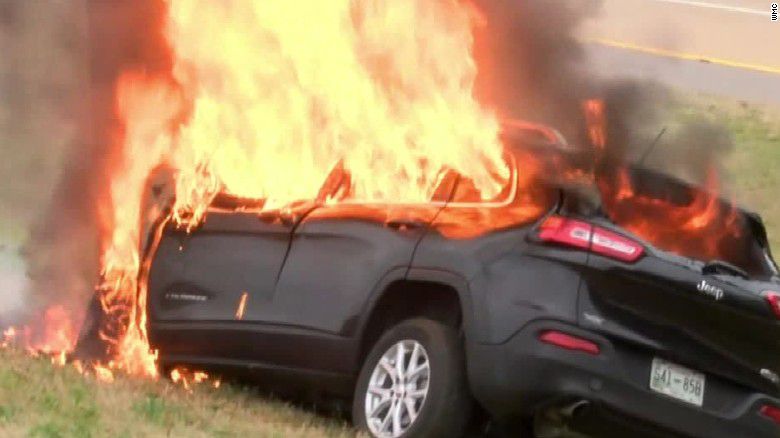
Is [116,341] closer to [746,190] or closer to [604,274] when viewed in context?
[604,274]

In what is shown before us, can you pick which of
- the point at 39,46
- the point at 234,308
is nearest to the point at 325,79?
the point at 234,308

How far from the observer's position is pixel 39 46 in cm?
1355

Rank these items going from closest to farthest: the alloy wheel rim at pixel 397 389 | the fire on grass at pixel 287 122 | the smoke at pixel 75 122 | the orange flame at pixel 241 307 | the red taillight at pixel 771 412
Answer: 1. the red taillight at pixel 771 412
2. the alloy wheel rim at pixel 397 389
3. the fire on grass at pixel 287 122
4. the orange flame at pixel 241 307
5. the smoke at pixel 75 122

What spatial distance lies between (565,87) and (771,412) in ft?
8.92

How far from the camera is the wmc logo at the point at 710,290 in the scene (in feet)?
25.8

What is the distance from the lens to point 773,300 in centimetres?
813

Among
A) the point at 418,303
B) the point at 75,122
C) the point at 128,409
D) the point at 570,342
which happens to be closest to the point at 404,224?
the point at 418,303

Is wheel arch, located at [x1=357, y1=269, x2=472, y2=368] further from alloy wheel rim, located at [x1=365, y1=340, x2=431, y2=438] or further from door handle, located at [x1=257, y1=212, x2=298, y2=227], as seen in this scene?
door handle, located at [x1=257, y1=212, x2=298, y2=227]

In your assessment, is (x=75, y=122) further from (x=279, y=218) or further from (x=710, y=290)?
(x=710, y=290)

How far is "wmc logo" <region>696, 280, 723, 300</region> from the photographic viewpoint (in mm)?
7867

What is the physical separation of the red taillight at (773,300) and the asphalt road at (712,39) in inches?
286

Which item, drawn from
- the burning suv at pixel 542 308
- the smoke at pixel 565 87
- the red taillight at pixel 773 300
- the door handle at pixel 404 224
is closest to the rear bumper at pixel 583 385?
the burning suv at pixel 542 308

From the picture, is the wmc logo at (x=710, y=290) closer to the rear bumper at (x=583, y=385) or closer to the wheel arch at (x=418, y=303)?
the rear bumper at (x=583, y=385)

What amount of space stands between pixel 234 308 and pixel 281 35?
1789 mm
